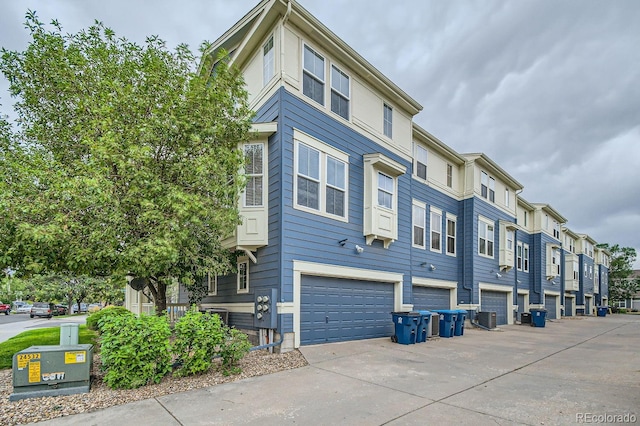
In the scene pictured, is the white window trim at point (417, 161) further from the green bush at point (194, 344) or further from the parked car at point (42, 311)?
the parked car at point (42, 311)

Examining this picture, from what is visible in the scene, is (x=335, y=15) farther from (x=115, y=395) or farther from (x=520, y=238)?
(x=520, y=238)

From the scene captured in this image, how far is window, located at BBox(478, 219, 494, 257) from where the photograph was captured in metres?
18.1

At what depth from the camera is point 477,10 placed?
11.5m

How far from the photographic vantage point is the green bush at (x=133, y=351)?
5707 millimetres

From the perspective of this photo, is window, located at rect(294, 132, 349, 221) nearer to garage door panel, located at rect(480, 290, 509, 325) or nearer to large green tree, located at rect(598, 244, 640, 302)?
garage door panel, located at rect(480, 290, 509, 325)

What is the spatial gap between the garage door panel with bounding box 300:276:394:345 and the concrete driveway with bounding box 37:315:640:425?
748mm

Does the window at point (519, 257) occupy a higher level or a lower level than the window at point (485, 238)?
lower

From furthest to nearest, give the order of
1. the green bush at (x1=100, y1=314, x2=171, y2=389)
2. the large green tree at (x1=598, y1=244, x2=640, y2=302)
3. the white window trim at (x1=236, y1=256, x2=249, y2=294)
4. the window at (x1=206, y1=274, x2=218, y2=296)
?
the large green tree at (x1=598, y1=244, x2=640, y2=302) → the window at (x1=206, y1=274, x2=218, y2=296) → the white window trim at (x1=236, y1=256, x2=249, y2=294) → the green bush at (x1=100, y1=314, x2=171, y2=389)

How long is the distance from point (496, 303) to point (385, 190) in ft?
38.6

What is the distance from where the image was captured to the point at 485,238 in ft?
61.3

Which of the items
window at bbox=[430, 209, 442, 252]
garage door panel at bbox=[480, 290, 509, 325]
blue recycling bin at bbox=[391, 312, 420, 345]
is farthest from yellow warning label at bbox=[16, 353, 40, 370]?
garage door panel at bbox=[480, 290, 509, 325]

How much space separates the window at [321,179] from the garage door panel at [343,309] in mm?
1944

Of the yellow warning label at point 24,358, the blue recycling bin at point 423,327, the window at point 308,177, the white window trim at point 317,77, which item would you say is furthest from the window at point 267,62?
the blue recycling bin at point 423,327

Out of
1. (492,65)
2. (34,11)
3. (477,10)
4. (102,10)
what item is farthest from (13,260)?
(492,65)
